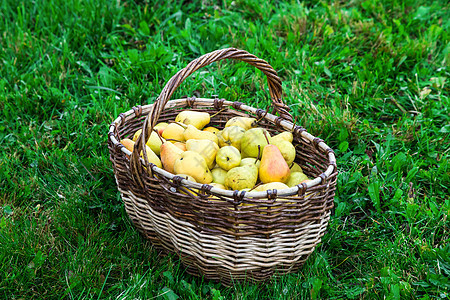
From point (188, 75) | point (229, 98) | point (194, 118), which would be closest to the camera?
point (188, 75)

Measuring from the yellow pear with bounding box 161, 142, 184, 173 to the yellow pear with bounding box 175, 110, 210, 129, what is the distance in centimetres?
28

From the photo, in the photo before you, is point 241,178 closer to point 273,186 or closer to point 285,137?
point 273,186

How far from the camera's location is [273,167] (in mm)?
1896

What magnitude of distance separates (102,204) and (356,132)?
1513 mm

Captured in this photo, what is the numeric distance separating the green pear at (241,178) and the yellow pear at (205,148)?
0.46ft

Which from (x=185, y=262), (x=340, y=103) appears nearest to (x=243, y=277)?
(x=185, y=262)

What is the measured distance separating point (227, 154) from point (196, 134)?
0.77 feet

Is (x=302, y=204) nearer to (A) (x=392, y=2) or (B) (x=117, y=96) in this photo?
(B) (x=117, y=96)

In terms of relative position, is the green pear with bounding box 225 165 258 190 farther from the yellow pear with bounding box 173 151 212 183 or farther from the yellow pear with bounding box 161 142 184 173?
the yellow pear with bounding box 161 142 184 173

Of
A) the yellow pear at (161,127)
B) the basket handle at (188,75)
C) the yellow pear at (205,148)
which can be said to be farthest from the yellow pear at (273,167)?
the yellow pear at (161,127)

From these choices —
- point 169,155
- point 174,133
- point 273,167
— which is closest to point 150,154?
point 169,155

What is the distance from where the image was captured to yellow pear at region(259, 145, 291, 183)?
1.90m

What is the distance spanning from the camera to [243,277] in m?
1.82

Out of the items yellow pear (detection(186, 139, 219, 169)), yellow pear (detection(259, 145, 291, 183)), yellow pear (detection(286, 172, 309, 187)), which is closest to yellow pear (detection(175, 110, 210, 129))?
yellow pear (detection(186, 139, 219, 169))
